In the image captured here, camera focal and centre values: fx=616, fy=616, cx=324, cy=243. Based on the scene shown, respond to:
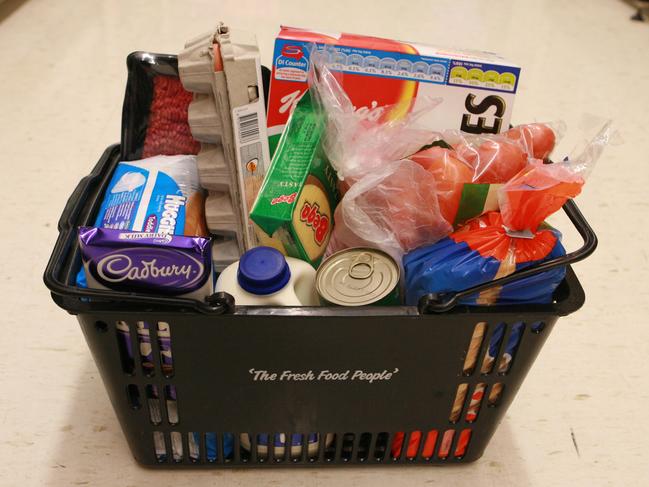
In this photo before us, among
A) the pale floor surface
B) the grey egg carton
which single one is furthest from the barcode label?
the pale floor surface

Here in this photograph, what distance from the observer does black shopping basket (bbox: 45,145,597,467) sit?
1.71 ft

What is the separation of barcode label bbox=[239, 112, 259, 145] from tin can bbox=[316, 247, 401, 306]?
0.16 meters

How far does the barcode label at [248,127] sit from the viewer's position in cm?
63

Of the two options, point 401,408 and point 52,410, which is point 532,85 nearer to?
point 401,408

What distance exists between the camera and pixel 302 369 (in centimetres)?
57

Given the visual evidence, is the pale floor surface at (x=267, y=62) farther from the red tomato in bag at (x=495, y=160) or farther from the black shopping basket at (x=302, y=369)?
the red tomato in bag at (x=495, y=160)

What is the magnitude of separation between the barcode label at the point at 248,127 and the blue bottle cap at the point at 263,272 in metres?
0.14

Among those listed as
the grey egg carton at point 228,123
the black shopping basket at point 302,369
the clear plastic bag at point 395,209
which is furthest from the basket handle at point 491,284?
the grey egg carton at point 228,123

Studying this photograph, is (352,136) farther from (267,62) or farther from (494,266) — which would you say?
(267,62)

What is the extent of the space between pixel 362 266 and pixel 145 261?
0.64ft

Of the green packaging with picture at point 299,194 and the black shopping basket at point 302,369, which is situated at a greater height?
the green packaging with picture at point 299,194

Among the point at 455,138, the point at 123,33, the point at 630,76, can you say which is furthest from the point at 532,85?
the point at 123,33

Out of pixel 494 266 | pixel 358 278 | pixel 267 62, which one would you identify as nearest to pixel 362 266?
pixel 358 278

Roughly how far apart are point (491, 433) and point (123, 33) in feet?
4.47
